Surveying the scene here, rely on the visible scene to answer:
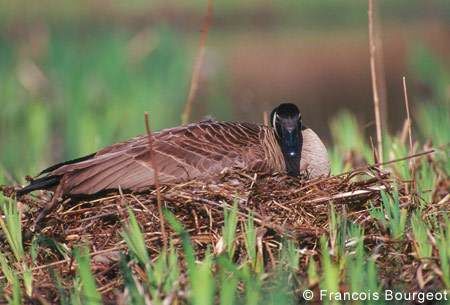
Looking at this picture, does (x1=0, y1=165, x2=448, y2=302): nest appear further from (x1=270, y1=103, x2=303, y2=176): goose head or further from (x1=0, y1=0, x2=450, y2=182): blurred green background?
(x1=0, y1=0, x2=450, y2=182): blurred green background

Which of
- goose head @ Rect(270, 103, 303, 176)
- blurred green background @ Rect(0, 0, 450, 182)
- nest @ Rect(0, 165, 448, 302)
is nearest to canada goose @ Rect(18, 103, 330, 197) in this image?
goose head @ Rect(270, 103, 303, 176)

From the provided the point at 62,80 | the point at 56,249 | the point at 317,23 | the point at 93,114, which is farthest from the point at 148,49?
the point at 56,249

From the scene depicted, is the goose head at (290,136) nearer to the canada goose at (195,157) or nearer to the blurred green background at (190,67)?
the canada goose at (195,157)

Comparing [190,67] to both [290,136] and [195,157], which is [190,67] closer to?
[290,136]

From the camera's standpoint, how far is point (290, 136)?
6.43 m

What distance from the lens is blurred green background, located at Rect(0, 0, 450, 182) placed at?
9.88 metres

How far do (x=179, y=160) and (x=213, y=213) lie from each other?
2.38 ft

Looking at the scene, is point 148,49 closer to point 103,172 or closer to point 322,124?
point 322,124

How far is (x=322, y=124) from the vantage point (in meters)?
12.2

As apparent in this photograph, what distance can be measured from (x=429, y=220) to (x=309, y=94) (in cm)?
869

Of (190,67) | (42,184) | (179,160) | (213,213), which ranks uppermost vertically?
(190,67)

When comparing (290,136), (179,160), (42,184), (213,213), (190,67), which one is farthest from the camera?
(190,67)

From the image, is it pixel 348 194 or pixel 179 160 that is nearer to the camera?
pixel 348 194

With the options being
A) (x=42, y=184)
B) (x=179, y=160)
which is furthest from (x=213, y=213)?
(x=42, y=184)
